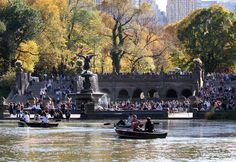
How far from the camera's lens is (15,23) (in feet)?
342

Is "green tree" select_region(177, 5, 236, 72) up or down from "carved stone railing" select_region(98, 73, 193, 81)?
up

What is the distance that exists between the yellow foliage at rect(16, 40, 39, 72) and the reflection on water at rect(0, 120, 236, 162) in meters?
41.8

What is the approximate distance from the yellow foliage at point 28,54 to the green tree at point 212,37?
21057mm

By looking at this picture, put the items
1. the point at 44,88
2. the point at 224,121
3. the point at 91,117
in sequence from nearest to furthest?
the point at 224,121
the point at 91,117
the point at 44,88

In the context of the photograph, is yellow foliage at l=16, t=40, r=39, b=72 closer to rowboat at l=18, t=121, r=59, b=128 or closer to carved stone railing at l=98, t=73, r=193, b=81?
carved stone railing at l=98, t=73, r=193, b=81

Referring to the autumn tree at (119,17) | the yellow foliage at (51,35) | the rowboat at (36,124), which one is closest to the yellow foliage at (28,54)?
the yellow foliage at (51,35)

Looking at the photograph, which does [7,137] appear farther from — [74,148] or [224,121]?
[224,121]

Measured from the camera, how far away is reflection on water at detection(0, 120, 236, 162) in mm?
40406

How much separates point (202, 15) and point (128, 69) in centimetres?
1614

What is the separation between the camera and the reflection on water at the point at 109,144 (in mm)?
40406

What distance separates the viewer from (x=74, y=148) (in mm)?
44938

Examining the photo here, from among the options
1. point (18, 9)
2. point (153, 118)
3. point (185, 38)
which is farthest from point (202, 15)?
point (153, 118)

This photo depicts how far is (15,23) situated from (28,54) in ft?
15.6

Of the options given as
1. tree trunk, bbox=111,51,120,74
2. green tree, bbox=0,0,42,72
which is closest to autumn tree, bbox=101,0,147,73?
tree trunk, bbox=111,51,120,74
